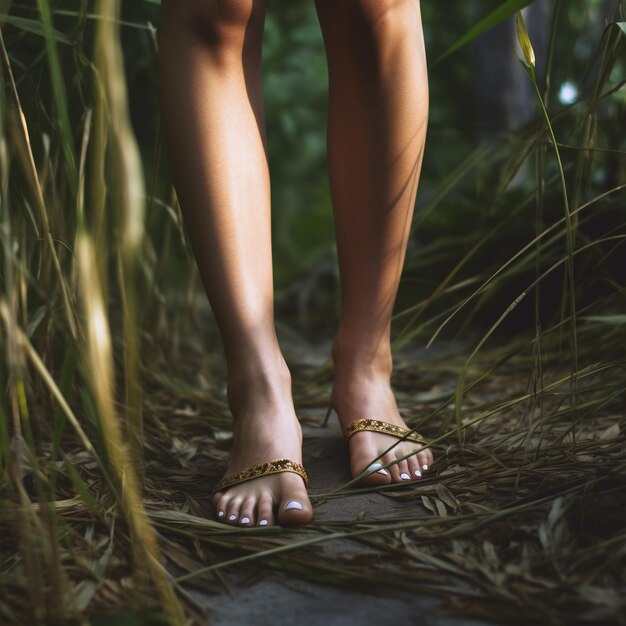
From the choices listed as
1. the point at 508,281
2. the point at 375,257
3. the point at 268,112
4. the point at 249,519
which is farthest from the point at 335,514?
the point at 268,112

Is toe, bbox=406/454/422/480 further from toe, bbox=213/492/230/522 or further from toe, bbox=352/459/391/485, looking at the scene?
toe, bbox=213/492/230/522

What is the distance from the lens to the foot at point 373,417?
3.07ft

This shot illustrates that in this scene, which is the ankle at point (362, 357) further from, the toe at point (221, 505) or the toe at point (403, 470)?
the toe at point (221, 505)

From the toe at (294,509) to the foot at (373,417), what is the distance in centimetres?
10

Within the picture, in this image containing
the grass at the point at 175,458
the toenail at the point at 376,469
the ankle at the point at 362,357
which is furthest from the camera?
the ankle at the point at 362,357

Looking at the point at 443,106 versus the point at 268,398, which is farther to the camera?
the point at 443,106

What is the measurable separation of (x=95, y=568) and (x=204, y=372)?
889 millimetres

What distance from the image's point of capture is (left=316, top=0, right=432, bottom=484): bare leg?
953mm

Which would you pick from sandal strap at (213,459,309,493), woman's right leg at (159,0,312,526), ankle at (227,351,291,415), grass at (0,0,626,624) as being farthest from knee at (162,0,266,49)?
sandal strap at (213,459,309,493)

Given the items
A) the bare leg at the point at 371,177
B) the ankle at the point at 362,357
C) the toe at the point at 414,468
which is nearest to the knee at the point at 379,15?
the bare leg at the point at 371,177

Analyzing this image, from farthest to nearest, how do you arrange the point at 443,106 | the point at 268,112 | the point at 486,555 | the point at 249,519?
the point at 443,106 < the point at 268,112 < the point at 249,519 < the point at 486,555

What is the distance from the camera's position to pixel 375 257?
103 cm

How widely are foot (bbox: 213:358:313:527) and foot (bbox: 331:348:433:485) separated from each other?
0.30 ft

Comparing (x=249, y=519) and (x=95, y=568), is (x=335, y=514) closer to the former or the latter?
(x=249, y=519)
